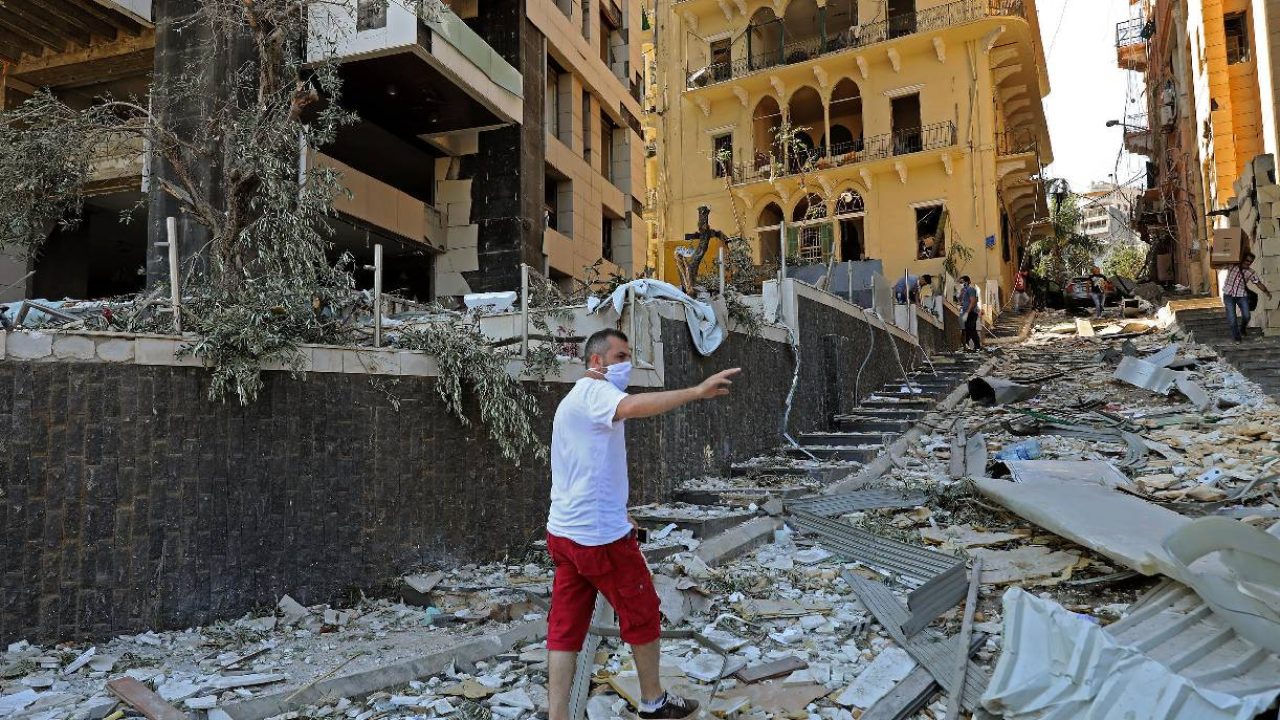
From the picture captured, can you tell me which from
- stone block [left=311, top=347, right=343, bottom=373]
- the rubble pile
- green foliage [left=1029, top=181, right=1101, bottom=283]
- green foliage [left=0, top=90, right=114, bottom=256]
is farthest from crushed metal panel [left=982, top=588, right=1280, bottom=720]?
green foliage [left=1029, top=181, right=1101, bottom=283]

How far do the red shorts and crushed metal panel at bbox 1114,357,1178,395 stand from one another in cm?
1171

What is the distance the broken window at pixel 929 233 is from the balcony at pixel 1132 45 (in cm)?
1981

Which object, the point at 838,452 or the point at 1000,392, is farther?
the point at 1000,392

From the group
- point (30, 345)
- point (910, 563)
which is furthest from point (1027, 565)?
point (30, 345)

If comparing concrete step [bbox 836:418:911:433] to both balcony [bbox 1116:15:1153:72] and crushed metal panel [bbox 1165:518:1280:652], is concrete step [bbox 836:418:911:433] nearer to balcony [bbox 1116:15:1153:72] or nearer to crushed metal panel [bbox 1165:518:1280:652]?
crushed metal panel [bbox 1165:518:1280:652]

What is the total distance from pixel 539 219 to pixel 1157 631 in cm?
1459

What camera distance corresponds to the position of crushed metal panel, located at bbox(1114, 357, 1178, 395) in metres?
12.2

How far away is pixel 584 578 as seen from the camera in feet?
11.5

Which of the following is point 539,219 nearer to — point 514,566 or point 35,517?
point 514,566

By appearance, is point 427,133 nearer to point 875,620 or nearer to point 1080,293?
point 875,620

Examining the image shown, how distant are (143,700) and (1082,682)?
4310mm

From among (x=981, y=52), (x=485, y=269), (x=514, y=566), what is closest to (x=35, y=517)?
(x=514, y=566)

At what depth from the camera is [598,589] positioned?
11.5 ft

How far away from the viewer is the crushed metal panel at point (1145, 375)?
1218 cm
